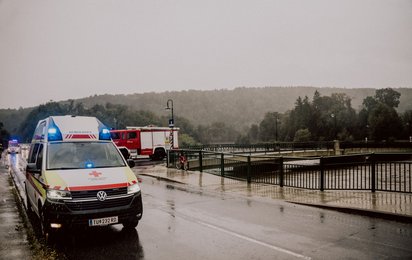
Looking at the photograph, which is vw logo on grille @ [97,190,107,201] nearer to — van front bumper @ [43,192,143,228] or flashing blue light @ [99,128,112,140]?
van front bumper @ [43,192,143,228]

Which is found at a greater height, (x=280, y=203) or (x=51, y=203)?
(x=51, y=203)

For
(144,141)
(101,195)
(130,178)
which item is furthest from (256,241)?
(144,141)

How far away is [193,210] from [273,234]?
3047 mm

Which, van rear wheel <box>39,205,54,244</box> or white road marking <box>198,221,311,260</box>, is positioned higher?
van rear wheel <box>39,205,54,244</box>

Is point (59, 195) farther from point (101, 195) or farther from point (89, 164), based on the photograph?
point (89, 164)

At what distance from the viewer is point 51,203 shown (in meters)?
6.43

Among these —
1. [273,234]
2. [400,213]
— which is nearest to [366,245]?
[273,234]

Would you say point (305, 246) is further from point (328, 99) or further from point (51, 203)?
point (328, 99)

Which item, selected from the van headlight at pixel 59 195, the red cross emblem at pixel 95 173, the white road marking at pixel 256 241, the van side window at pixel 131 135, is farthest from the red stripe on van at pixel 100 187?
the van side window at pixel 131 135

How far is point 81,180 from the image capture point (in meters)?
6.65

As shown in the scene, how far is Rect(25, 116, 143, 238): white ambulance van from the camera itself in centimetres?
640

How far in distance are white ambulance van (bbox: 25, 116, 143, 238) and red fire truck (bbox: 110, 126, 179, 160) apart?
25840mm

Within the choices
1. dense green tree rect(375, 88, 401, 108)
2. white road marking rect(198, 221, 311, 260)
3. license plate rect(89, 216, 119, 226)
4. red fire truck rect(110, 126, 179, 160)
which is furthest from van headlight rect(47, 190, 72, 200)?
dense green tree rect(375, 88, 401, 108)

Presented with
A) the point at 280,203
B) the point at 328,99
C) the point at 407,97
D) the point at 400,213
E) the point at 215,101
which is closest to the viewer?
the point at 400,213
